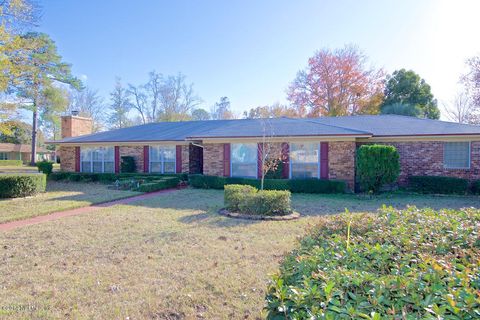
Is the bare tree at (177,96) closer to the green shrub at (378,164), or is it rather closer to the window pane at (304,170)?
the window pane at (304,170)

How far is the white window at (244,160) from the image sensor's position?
15250 millimetres

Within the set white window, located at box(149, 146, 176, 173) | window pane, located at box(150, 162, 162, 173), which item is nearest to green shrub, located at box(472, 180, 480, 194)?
white window, located at box(149, 146, 176, 173)

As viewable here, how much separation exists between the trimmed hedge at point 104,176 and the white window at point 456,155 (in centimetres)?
1276

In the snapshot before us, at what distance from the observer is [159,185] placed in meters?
14.9

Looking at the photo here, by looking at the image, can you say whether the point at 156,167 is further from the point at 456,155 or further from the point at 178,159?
the point at 456,155

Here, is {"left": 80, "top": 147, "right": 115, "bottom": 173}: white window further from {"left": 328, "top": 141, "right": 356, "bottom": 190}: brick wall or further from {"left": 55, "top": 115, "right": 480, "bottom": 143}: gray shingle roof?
{"left": 328, "top": 141, "right": 356, "bottom": 190}: brick wall

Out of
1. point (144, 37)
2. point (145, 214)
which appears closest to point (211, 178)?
point (145, 214)

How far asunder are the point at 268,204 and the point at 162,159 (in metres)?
11.3

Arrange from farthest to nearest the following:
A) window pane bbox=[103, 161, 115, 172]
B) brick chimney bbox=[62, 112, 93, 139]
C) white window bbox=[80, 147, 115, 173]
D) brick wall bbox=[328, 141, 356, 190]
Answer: brick chimney bbox=[62, 112, 93, 139], white window bbox=[80, 147, 115, 173], window pane bbox=[103, 161, 115, 172], brick wall bbox=[328, 141, 356, 190]

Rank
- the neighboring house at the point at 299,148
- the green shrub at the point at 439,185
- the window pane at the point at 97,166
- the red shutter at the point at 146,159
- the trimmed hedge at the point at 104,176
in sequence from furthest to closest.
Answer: the window pane at the point at 97,166
the red shutter at the point at 146,159
the trimmed hedge at the point at 104,176
the neighboring house at the point at 299,148
the green shrub at the point at 439,185

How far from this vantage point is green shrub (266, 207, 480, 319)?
1678mm

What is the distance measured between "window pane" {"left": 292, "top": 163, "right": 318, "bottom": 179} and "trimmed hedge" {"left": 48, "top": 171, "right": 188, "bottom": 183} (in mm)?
6236

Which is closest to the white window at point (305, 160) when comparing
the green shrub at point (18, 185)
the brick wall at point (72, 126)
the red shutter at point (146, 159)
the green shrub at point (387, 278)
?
the red shutter at point (146, 159)

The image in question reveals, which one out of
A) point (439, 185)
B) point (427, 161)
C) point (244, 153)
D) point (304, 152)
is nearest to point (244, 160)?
point (244, 153)
